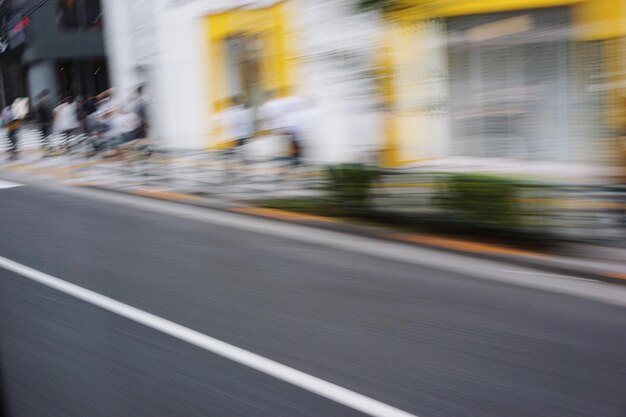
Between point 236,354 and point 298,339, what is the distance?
19.6 inches

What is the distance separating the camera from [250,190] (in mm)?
11578

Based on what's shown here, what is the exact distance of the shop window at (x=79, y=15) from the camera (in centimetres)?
3772

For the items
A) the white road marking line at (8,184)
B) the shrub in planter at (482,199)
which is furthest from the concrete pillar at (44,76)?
the shrub in planter at (482,199)

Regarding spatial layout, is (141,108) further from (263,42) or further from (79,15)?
(79,15)

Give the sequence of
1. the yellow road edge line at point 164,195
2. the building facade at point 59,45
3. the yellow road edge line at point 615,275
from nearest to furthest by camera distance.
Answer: the yellow road edge line at point 615,275 < the yellow road edge line at point 164,195 < the building facade at point 59,45

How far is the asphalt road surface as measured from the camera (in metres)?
4.26

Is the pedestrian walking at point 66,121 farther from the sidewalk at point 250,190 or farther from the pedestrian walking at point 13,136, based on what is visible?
the sidewalk at point 250,190

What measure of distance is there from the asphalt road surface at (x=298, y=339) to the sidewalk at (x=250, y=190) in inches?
27.7

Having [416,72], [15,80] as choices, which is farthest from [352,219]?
[15,80]

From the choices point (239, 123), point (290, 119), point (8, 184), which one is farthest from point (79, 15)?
point (290, 119)

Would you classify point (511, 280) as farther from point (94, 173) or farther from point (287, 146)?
point (94, 173)

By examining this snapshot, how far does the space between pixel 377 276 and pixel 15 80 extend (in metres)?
40.5

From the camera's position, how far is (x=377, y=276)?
23.4 ft

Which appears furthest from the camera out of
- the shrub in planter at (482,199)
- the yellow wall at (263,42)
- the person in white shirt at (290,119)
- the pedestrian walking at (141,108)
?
the pedestrian walking at (141,108)
